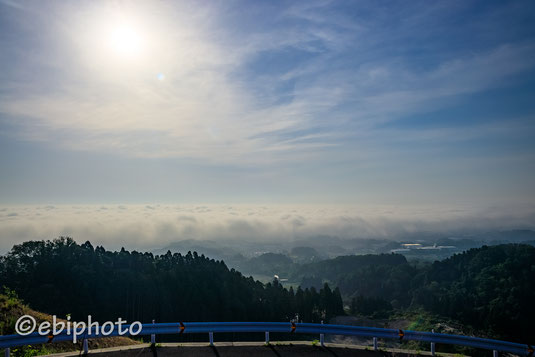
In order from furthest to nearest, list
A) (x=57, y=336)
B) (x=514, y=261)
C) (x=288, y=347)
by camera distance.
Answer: (x=514, y=261), (x=288, y=347), (x=57, y=336)

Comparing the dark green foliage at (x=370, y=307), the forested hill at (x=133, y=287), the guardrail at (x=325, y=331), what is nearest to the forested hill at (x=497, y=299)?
the dark green foliage at (x=370, y=307)

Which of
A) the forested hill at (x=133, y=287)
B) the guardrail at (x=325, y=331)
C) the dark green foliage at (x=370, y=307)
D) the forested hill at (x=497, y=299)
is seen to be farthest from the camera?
the dark green foliage at (x=370, y=307)

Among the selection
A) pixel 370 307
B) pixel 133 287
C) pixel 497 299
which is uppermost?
pixel 133 287

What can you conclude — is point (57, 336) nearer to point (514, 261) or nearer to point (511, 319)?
point (511, 319)

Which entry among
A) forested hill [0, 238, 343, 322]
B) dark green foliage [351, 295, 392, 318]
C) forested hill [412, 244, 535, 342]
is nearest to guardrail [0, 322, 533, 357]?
forested hill [0, 238, 343, 322]

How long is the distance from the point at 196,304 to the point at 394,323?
104229 mm

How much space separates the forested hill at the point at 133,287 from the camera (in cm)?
7488

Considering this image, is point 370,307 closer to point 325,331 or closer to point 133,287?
point 133,287

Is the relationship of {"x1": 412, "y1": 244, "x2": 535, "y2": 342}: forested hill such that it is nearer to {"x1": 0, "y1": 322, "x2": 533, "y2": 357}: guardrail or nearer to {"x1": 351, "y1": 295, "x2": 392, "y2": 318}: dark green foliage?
{"x1": 351, "y1": 295, "x2": 392, "y2": 318}: dark green foliage

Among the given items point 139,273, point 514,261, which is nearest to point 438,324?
point 514,261

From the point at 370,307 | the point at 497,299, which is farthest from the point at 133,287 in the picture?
the point at 497,299

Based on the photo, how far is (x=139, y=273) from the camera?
91.9 metres

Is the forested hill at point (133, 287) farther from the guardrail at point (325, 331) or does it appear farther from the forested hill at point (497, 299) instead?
the forested hill at point (497, 299)

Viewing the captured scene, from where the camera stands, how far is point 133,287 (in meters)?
87.1
